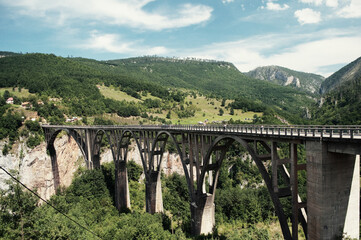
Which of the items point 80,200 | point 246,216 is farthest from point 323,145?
point 80,200

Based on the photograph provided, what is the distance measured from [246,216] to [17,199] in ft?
143

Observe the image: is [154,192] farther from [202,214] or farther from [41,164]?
[41,164]

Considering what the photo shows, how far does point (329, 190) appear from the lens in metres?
14.4

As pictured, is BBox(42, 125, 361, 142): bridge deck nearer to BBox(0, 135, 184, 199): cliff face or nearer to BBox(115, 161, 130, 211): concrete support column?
BBox(115, 161, 130, 211): concrete support column

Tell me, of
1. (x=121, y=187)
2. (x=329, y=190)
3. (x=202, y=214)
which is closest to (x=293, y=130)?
(x=329, y=190)

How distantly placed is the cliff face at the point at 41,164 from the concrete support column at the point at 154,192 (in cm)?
3818

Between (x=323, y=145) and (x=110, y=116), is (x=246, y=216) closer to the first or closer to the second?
(x=323, y=145)

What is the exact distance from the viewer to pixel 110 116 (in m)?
105

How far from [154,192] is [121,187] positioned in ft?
36.5

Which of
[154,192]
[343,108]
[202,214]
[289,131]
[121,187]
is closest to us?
[289,131]

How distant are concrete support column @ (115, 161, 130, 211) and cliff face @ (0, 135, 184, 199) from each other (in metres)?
28.4

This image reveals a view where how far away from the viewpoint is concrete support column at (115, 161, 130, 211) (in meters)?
47.4

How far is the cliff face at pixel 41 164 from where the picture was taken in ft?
195

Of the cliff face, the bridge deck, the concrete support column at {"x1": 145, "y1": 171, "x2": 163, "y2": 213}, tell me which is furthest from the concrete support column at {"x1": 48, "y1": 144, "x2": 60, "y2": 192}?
the bridge deck
